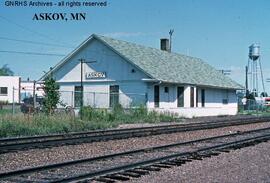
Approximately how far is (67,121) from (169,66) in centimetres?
2167

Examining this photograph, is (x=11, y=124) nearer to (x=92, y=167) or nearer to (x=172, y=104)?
(x=92, y=167)

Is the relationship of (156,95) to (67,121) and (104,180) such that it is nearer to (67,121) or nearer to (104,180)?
(67,121)

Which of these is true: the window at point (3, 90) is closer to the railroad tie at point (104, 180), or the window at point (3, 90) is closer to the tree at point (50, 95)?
the tree at point (50, 95)

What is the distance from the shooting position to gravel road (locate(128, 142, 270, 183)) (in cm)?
1027

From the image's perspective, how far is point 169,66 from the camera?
1805 inches

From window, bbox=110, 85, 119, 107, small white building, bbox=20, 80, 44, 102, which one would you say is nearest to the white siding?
window, bbox=110, 85, 119, 107

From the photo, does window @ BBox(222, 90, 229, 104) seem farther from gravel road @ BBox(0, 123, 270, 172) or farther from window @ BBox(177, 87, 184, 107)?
gravel road @ BBox(0, 123, 270, 172)

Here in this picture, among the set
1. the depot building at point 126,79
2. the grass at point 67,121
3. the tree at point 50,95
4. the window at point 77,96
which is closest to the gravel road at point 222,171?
the grass at point 67,121

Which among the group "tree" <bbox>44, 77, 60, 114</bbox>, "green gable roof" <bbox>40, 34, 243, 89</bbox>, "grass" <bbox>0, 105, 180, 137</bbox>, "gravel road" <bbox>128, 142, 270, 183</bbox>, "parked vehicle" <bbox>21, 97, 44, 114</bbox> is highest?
"green gable roof" <bbox>40, 34, 243, 89</bbox>

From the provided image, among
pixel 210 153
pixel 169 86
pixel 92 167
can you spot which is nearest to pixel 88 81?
pixel 169 86

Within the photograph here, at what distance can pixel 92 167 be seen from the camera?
11727 mm

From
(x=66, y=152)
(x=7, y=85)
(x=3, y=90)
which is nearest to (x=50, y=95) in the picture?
(x=66, y=152)

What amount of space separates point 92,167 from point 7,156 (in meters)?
3.35

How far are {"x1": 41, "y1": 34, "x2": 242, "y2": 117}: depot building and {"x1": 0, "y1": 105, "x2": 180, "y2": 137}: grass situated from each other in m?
3.14
